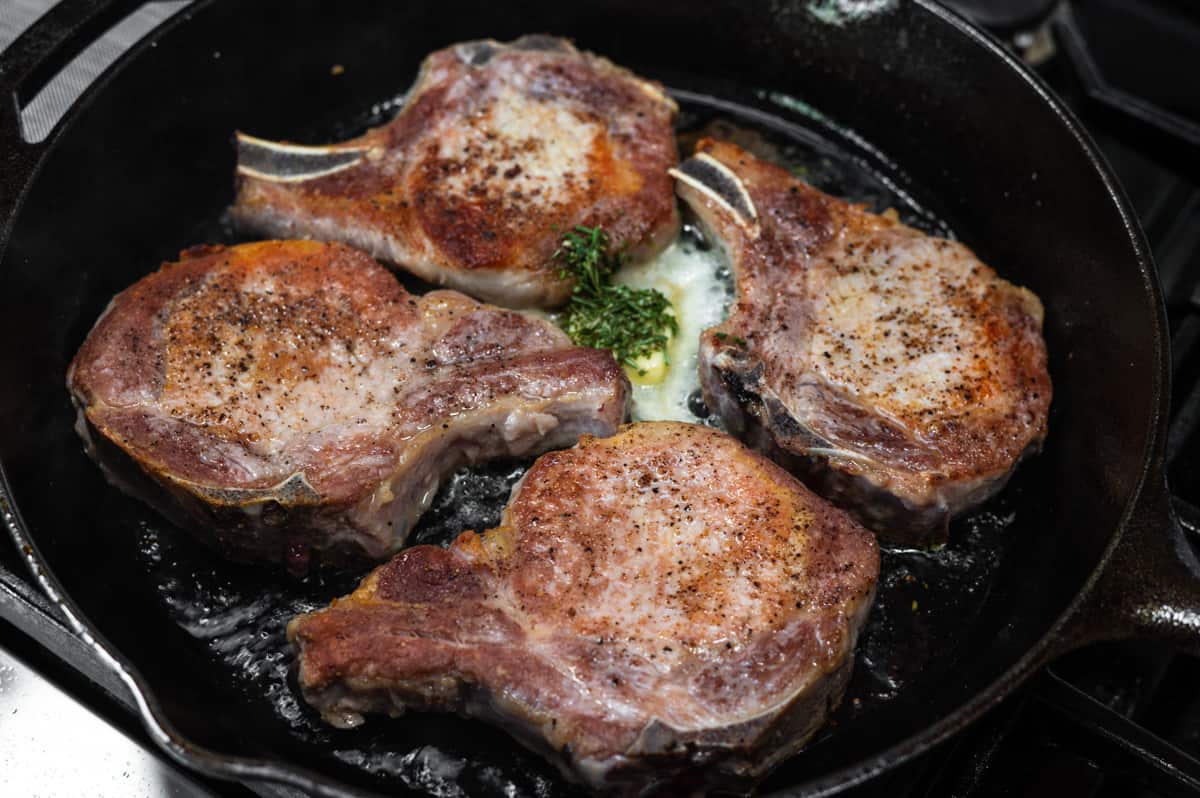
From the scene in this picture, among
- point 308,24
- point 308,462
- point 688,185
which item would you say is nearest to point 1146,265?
point 688,185

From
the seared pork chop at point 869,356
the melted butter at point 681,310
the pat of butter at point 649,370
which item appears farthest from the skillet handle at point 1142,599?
the pat of butter at point 649,370

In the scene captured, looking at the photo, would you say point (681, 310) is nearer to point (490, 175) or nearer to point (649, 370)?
point (649, 370)

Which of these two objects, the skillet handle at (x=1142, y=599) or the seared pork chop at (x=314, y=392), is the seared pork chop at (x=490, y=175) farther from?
the skillet handle at (x=1142, y=599)

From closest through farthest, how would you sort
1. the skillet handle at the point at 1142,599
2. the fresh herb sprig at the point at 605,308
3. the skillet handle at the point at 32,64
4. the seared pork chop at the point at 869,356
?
the skillet handle at the point at 1142,599 → the seared pork chop at the point at 869,356 → the skillet handle at the point at 32,64 → the fresh herb sprig at the point at 605,308

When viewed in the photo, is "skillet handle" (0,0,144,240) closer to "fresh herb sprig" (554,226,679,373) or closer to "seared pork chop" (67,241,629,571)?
"seared pork chop" (67,241,629,571)

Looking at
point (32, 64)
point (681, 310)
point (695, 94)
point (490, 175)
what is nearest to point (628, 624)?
point (681, 310)

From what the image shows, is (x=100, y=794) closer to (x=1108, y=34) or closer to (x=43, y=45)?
(x=43, y=45)
